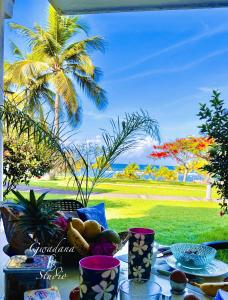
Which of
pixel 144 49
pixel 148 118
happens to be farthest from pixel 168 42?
pixel 148 118

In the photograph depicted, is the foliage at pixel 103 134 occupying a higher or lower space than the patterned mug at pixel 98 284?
higher

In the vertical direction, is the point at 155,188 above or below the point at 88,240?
below

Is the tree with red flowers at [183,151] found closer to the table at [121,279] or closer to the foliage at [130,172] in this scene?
the foliage at [130,172]

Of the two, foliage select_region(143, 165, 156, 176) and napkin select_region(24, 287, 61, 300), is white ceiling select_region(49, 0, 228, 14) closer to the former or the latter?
napkin select_region(24, 287, 61, 300)

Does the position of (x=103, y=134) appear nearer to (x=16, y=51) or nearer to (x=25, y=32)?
(x=25, y=32)

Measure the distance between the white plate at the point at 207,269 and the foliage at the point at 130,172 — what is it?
5.51m

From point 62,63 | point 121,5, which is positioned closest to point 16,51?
point 62,63

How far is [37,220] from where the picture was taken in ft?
3.44

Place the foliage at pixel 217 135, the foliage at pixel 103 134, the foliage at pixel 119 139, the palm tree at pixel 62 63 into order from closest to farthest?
the foliage at pixel 217 135 < the foliage at pixel 103 134 < the foliage at pixel 119 139 < the palm tree at pixel 62 63

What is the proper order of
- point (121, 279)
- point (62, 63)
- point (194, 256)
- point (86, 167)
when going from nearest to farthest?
point (121, 279)
point (194, 256)
point (86, 167)
point (62, 63)

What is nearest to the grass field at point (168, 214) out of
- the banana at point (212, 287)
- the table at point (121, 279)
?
the table at point (121, 279)

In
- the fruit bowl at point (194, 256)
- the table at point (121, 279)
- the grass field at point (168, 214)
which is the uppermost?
the fruit bowl at point (194, 256)

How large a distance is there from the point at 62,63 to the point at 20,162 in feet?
13.8

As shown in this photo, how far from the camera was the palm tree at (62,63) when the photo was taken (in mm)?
7543
